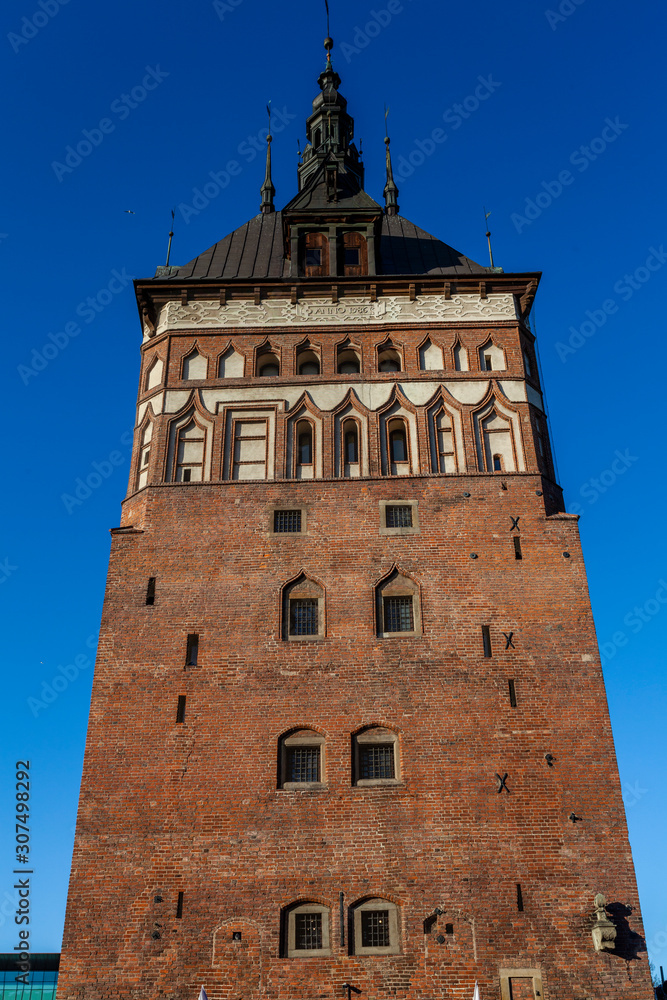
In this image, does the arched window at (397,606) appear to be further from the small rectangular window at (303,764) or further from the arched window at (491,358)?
the arched window at (491,358)

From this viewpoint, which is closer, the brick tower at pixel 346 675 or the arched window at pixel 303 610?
the brick tower at pixel 346 675

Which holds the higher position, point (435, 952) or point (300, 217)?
point (300, 217)

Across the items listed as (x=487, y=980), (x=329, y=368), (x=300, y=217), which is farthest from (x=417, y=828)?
(x=300, y=217)

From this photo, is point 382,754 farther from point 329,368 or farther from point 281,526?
point 329,368

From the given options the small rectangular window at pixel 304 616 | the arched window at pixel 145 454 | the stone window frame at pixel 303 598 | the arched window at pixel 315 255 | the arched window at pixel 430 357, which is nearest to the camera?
the stone window frame at pixel 303 598

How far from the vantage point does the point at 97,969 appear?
60.8ft

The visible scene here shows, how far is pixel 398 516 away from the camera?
23.5 m

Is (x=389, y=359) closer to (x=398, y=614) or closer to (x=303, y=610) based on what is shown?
(x=398, y=614)

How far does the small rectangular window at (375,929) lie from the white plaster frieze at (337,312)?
50.3 feet

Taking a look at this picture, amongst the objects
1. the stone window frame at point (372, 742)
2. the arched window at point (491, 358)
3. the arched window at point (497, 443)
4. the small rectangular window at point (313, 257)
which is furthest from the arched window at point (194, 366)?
the stone window frame at point (372, 742)

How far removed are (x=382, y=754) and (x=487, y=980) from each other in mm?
4820

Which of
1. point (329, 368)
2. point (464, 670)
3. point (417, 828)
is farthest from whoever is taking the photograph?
point (329, 368)

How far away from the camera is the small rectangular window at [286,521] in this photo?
76.9ft

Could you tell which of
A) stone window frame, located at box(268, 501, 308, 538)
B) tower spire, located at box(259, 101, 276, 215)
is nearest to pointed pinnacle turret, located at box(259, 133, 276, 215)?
tower spire, located at box(259, 101, 276, 215)
